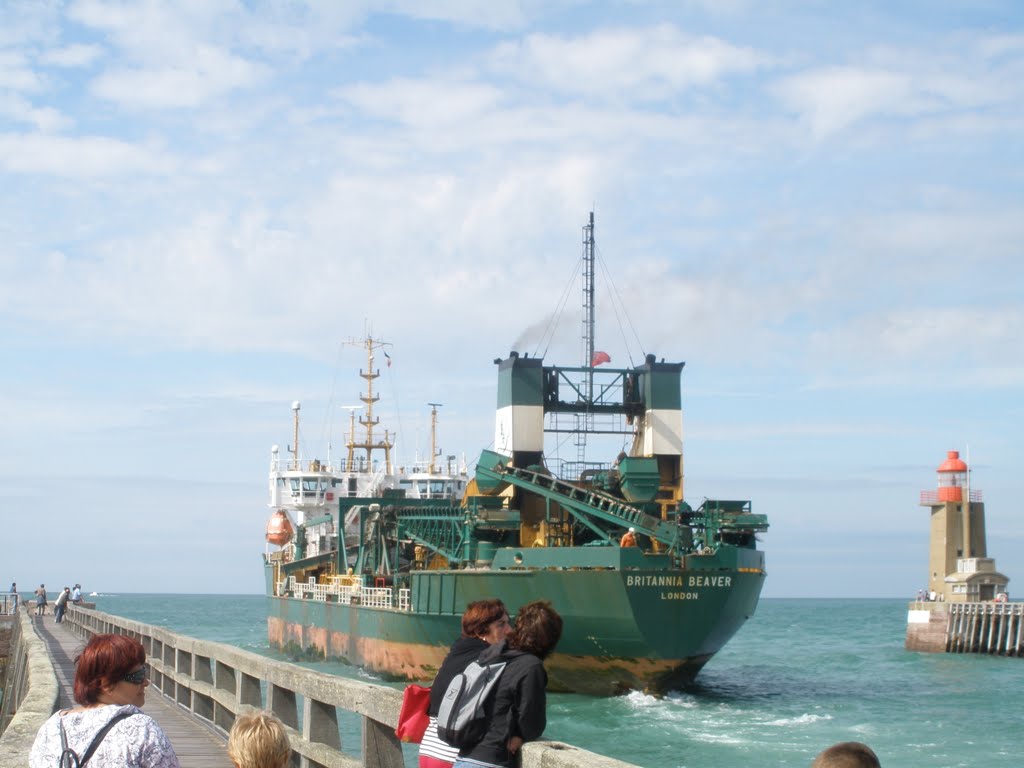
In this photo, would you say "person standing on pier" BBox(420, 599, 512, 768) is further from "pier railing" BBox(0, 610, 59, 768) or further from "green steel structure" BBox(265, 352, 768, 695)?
"green steel structure" BBox(265, 352, 768, 695)

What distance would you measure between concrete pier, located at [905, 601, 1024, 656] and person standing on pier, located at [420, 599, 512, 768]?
53157 mm

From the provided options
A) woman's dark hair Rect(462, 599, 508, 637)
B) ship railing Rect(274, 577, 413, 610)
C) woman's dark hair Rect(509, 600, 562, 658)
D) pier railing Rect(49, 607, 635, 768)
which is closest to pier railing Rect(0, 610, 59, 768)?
pier railing Rect(49, 607, 635, 768)

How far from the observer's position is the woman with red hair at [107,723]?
4645 mm

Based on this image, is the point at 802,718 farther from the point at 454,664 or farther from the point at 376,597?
the point at 454,664

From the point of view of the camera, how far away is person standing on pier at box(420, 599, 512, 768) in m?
5.92

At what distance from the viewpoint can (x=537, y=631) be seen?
562 cm

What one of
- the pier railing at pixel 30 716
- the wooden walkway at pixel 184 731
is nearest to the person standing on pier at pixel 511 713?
the pier railing at pixel 30 716

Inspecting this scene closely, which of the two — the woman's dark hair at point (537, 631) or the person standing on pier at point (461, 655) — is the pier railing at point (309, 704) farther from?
the woman's dark hair at point (537, 631)

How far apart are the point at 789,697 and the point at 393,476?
74.5ft

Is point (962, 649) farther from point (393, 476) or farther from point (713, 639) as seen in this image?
point (713, 639)

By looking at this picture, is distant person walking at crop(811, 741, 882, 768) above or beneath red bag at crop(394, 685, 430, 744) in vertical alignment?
above

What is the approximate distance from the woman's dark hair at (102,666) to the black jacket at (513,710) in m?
1.45

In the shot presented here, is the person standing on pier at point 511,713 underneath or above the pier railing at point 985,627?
above

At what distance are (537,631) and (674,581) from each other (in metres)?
22.0
